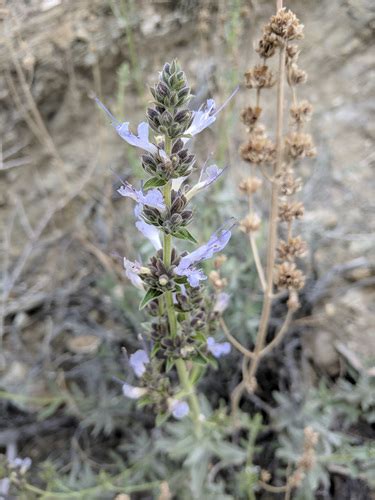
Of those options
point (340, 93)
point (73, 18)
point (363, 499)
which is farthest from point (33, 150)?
point (363, 499)

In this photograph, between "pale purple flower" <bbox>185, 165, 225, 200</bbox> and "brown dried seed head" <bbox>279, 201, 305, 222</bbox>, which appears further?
"brown dried seed head" <bbox>279, 201, 305, 222</bbox>

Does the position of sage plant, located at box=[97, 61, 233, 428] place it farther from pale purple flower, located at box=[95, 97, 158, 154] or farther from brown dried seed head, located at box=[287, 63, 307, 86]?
brown dried seed head, located at box=[287, 63, 307, 86]

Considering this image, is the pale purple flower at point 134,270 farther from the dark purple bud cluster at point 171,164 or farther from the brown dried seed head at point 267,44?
the brown dried seed head at point 267,44

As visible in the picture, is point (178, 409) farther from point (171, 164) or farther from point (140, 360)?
point (171, 164)

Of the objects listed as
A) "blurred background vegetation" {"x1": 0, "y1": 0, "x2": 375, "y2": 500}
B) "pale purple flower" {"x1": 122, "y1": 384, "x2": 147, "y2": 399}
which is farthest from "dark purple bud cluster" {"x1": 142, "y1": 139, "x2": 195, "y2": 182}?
"blurred background vegetation" {"x1": 0, "y1": 0, "x2": 375, "y2": 500}

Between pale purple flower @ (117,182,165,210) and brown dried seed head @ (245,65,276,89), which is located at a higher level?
brown dried seed head @ (245,65,276,89)

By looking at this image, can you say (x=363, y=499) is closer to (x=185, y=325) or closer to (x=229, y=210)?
(x=185, y=325)

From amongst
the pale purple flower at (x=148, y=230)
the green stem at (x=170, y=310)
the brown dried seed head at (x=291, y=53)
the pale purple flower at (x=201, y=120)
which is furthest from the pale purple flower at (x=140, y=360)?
the brown dried seed head at (x=291, y=53)
